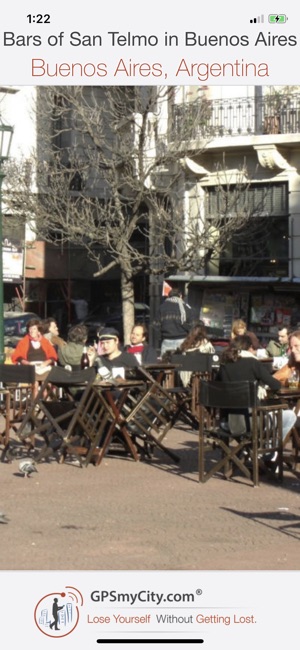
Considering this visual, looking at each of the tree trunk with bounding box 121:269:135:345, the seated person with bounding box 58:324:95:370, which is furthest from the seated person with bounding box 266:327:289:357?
the tree trunk with bounding box 121:269:135:345

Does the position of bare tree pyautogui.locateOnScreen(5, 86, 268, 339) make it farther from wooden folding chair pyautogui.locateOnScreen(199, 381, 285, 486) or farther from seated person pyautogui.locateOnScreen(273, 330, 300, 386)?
wooden folding chair pyautogui.locateOnScreen(199, 381, 285, 486)

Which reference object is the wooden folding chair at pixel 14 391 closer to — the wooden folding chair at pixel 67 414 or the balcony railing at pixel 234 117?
the wooden folding chair at pixel 67 414

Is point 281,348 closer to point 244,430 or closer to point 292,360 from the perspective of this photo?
point 292,360

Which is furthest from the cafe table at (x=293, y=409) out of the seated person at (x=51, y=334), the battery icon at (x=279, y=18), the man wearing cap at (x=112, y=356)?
the seated person at (x=51, y=334)

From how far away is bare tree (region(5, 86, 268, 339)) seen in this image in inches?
993

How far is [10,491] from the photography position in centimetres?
1123

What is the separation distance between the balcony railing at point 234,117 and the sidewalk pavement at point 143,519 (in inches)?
528

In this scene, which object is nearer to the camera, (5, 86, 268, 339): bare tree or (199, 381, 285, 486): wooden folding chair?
(199, 381, 285, 486): wooden folding chair

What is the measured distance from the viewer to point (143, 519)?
383 inches

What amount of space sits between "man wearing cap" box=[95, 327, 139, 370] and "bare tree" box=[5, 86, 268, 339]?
11152 millimetres

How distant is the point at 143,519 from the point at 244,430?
2.08m

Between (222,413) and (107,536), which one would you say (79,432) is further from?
(107,536)

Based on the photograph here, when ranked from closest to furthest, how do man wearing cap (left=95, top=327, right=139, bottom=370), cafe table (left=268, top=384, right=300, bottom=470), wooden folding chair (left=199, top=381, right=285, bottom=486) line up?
wooden folding chair (left=199, top=381, right=285, bottom=486), cafe table (left=268, top=384, right=300, bottom=470), man wearing cap (left=95, top=327, right=139, bottom=370)
